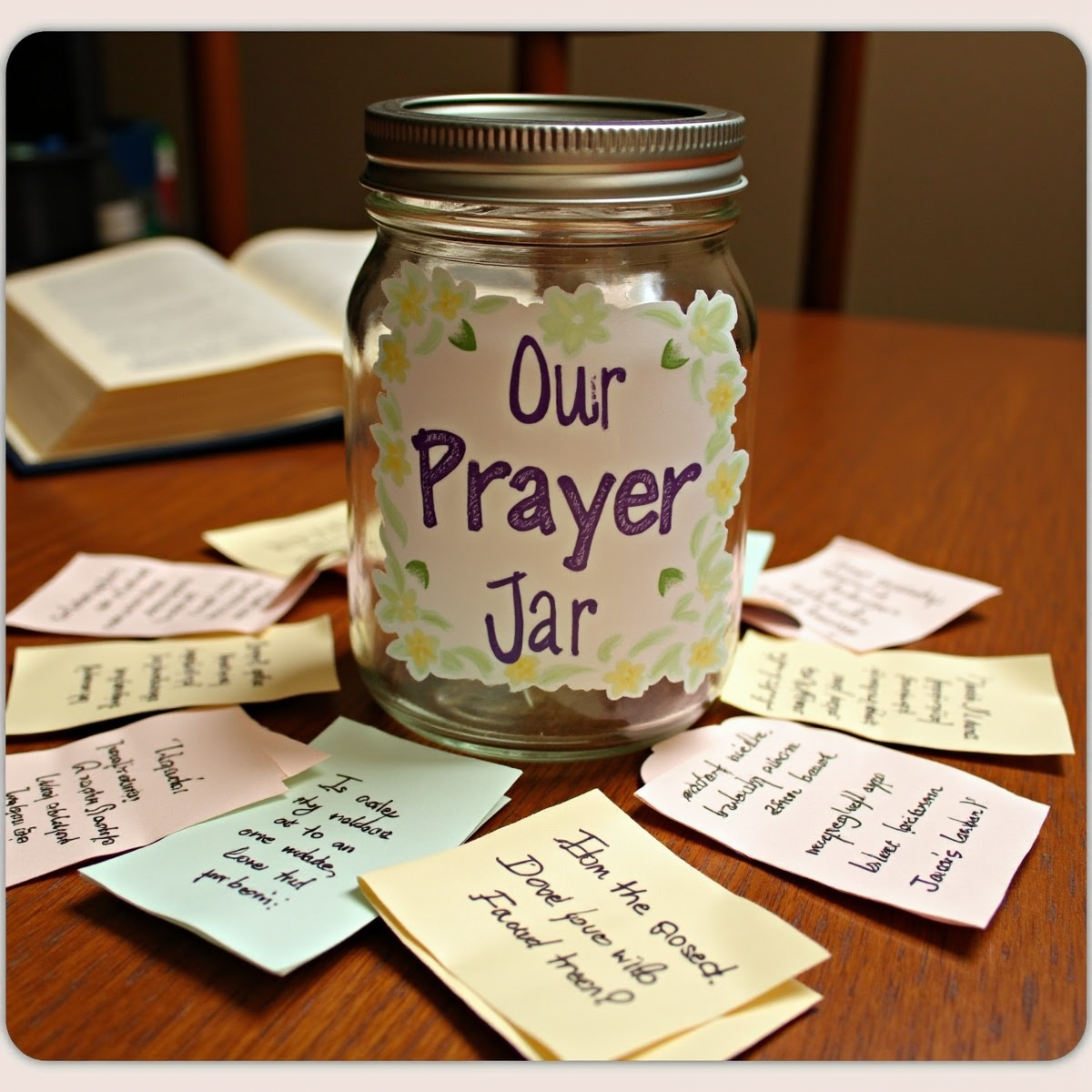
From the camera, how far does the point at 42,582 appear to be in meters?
0.66

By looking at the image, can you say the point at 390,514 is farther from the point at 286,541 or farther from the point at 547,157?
the point at 286,541

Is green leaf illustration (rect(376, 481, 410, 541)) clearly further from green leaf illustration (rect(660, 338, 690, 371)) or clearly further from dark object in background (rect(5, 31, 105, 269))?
dark object in background (rect(5, 31, 105, 269))

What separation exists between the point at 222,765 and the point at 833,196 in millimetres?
1155

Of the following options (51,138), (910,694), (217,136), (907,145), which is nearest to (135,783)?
(910,694)

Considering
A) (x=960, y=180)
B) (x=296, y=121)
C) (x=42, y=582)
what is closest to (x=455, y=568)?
(x=42, y=582)

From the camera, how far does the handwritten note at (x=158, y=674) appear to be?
528 mm

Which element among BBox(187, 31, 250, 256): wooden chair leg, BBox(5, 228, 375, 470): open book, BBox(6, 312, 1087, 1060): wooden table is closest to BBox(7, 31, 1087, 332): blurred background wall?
BBox(187, 31, 250, 256): wooden chair leg

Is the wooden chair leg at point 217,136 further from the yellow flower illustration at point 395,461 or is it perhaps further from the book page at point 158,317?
the yellow flower illustration at point 395,461

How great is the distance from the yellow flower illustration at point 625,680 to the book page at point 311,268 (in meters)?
0.55

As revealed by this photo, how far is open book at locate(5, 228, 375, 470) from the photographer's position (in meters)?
0.85

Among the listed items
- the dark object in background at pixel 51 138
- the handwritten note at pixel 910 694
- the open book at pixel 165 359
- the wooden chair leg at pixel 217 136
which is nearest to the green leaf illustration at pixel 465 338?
the handwritten note at pixel 910 694

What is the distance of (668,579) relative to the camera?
1.54 ft

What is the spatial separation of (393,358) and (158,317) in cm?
56

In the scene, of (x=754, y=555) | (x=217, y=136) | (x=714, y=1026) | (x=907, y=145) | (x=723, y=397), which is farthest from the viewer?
(x=907, y=145)
